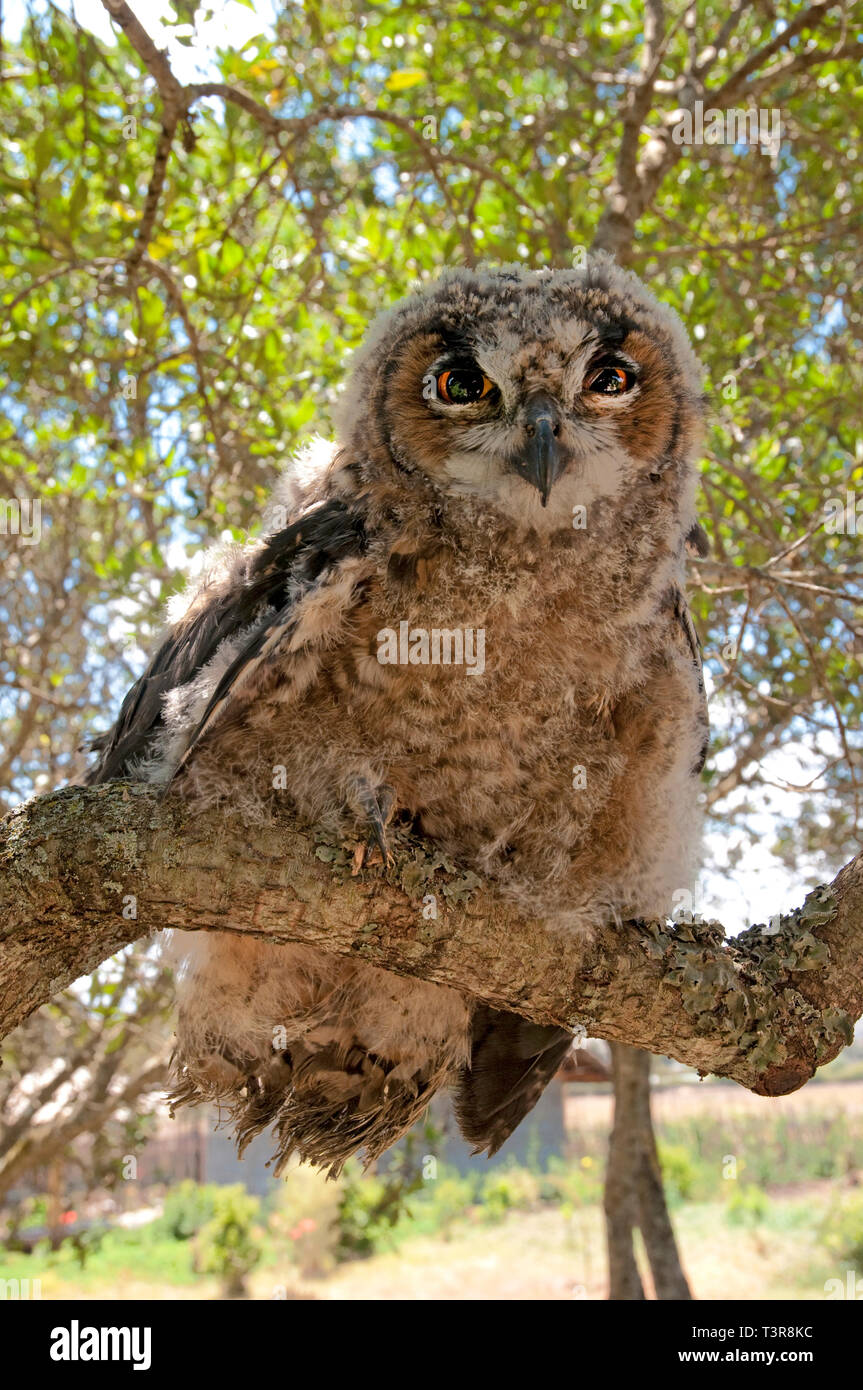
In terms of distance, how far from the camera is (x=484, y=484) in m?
2.46

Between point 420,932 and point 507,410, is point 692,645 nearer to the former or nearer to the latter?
point 507,410

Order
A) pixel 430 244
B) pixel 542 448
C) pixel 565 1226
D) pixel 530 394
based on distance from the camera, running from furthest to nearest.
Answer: pixel 565 1226, pixel 430 244, pixel 530 394, pixel 542 448

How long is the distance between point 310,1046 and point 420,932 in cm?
93

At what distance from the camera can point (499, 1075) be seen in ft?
9.96

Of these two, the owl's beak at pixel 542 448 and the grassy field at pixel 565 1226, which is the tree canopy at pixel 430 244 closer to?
the owl's beak at pixel 542 448

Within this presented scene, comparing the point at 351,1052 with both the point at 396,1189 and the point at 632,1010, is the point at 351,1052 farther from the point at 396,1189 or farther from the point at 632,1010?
the point at 396,1189

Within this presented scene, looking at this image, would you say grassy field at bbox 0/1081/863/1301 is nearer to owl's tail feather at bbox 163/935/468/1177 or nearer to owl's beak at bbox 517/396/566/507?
owl's tail feather at bbox 163/935/468/1177

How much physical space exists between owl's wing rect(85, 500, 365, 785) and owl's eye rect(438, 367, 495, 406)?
1.23 feet

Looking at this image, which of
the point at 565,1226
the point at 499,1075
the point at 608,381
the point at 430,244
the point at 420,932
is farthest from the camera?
the point at 565,1226

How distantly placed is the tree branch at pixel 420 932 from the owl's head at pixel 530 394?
0.96 m

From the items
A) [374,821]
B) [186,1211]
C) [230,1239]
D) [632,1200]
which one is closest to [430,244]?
[374,821]

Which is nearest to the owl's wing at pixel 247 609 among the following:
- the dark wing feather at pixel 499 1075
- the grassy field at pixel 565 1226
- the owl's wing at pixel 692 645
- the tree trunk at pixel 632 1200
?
the owl's wing at pixel 692 645

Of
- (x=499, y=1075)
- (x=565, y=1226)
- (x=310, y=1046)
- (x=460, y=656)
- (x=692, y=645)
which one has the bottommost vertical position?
(x=565, y=1226)
